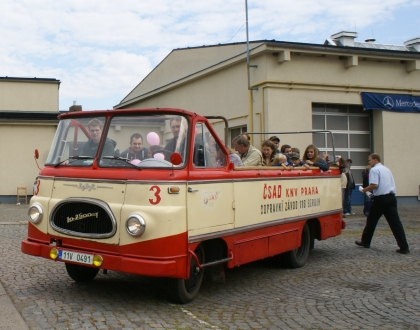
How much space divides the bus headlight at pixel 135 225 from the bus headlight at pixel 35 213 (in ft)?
4.54

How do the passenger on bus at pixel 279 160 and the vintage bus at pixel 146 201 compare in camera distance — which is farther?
the passenger on bus at pixel 279 160

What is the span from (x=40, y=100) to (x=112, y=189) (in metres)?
21.2

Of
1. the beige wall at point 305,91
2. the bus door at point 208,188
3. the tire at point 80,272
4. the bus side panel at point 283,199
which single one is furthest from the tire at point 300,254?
the beige wall at point 305,91

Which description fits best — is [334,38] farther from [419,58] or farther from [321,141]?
[321,141]

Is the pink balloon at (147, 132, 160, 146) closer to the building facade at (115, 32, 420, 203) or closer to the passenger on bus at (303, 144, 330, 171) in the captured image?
the passenger on bus at (303, 144, 330, 171)

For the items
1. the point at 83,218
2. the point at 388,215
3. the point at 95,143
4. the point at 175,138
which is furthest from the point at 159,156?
the point at 388,215

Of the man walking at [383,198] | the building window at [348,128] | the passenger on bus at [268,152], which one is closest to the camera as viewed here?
the passenger on bus at [268,152]

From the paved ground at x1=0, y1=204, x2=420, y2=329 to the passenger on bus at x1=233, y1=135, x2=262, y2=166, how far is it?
1726 millimetres

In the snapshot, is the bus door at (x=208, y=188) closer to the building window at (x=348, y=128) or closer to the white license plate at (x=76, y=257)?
the white license plate at (x=76, y=257)

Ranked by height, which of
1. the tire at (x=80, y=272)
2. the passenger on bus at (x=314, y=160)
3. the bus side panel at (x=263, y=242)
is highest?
the passenger on bus at (x=314, y=160)

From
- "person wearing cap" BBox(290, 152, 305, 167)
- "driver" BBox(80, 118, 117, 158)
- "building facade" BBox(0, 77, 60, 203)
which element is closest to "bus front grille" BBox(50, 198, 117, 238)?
"driver" BBox(80, 118, 117, 158)

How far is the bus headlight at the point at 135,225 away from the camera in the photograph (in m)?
5.82

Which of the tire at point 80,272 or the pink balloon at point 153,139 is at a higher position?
the pink balloon at point 153,139

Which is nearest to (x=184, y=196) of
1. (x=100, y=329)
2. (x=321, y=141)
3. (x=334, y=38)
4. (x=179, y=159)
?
(x=179, y=159)
